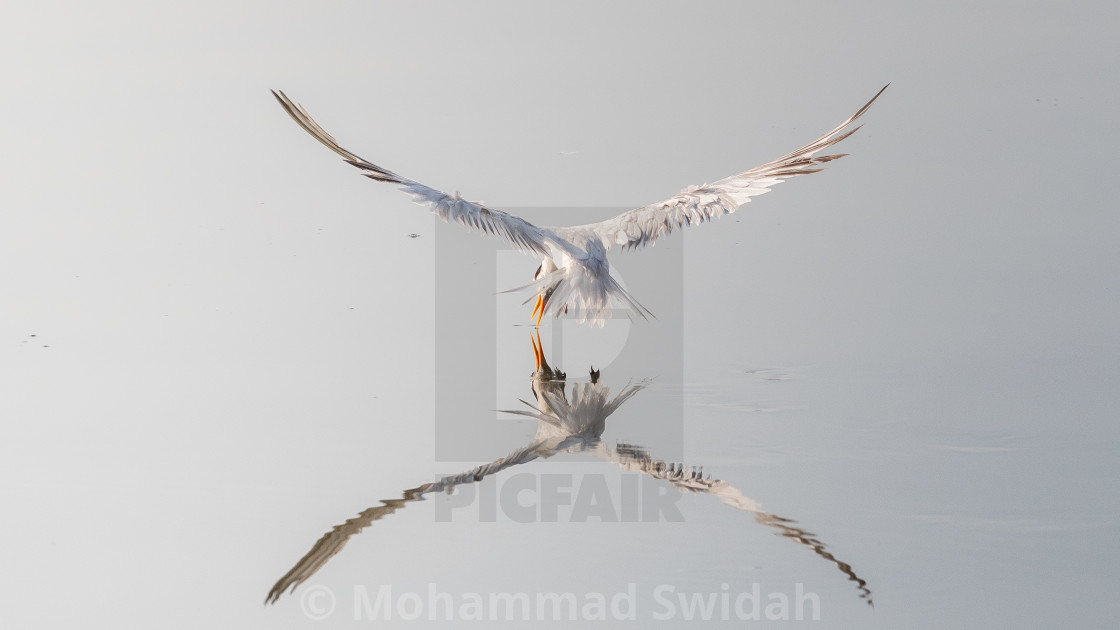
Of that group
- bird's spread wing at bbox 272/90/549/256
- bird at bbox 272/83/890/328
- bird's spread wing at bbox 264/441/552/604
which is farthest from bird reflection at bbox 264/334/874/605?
bird's spread wing at bbox 272/90/549/256

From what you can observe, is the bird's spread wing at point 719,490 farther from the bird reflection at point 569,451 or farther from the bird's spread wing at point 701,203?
the bird's spread wing at point 701,203

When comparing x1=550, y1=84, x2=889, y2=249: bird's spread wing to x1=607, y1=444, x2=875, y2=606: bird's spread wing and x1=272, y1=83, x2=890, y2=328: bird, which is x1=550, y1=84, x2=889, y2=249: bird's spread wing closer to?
x1=272, y1=83, x2=890, y2=328: bird

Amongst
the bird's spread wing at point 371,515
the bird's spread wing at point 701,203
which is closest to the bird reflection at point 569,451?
the bird's spread wing at point 371,515

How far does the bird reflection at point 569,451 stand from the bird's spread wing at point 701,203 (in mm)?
1039

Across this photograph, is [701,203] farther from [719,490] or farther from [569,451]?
[719,490]

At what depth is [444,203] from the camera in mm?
7133

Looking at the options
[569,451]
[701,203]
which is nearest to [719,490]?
[569,451]

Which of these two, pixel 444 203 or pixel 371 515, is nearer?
pixel 371 515

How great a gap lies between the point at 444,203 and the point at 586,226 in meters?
1.18

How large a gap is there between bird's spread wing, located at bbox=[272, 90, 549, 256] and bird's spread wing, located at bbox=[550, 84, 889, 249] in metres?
0.62

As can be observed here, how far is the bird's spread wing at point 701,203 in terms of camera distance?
7.86 m

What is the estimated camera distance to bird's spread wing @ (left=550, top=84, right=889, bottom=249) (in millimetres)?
7863

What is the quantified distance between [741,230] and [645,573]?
6.51 m

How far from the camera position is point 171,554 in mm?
4527
